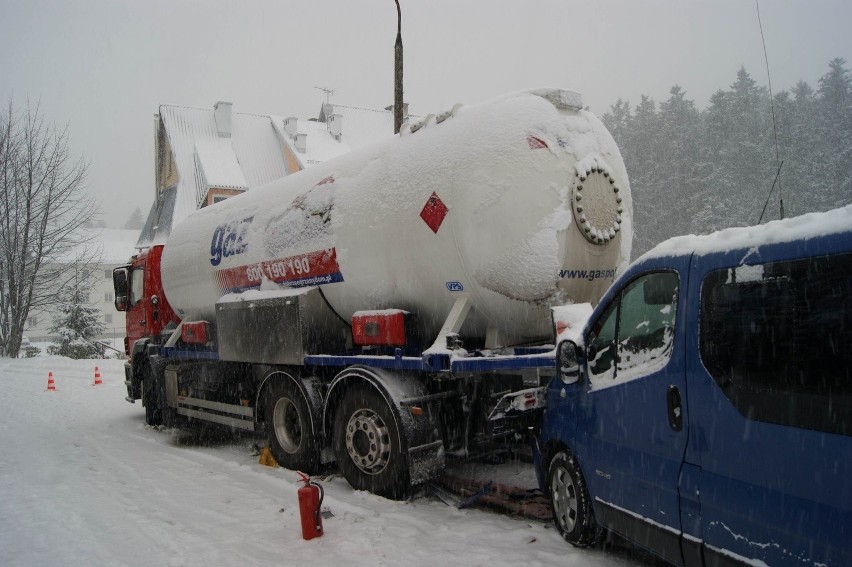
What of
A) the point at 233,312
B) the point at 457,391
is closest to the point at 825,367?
the point at 457,391

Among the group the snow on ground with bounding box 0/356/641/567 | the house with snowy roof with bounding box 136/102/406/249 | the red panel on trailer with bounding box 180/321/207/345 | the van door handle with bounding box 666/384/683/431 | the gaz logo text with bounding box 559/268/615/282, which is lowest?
the snow on ground with bounding box 0/356/641/567

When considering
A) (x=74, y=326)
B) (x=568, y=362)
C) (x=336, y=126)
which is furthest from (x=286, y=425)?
(x=336, y=126)

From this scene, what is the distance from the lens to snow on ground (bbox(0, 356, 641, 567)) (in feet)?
14.9

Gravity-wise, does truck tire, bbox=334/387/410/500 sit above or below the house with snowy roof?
below

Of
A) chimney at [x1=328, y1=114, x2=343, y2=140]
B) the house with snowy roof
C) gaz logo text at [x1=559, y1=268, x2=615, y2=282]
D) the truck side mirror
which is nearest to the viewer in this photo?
gaz logo text at [x1=559, y1=268, x2=615, y2=282]

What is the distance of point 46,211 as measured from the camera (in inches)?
1174

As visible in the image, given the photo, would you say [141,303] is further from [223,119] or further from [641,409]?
[223,119]

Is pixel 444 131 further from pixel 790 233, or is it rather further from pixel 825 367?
pixel 825 367

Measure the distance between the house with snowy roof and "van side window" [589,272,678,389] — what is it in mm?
29846

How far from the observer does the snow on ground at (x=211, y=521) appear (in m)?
4.54

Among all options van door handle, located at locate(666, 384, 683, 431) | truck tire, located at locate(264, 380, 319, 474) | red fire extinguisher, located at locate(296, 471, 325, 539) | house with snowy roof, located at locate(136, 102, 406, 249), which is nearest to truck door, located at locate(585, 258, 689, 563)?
van door handle, located at locate(666, 384, 683, 431)

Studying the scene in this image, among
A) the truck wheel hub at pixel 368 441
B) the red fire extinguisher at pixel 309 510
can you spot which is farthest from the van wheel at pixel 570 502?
the red fire extinguisher at pixel 309 510

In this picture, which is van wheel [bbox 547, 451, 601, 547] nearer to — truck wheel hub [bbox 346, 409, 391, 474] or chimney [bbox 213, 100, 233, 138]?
truck wheel hub [bbox 346, 409, 391, 474]

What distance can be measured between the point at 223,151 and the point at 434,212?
31.1m
